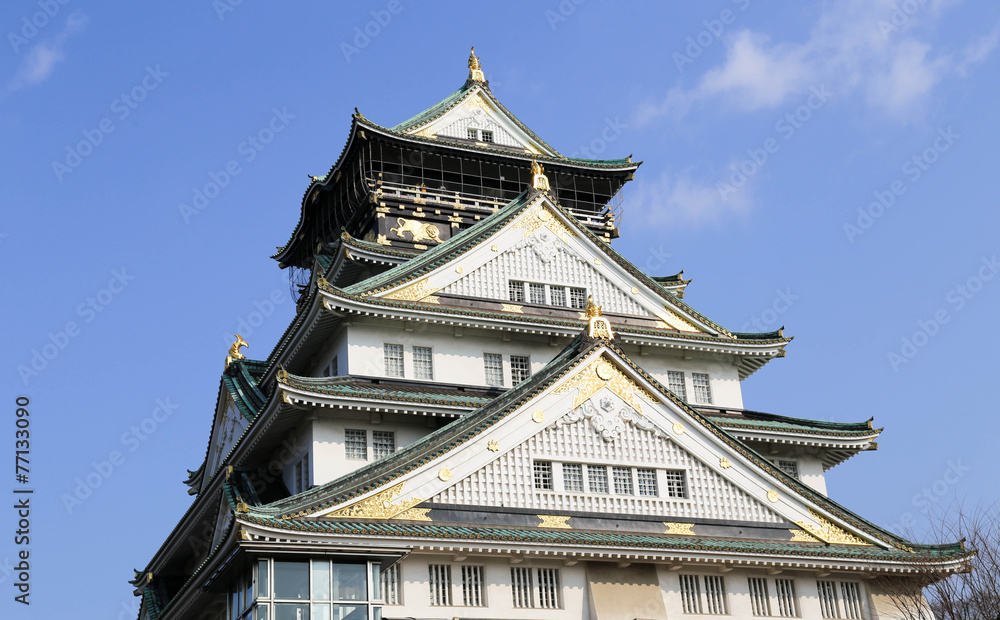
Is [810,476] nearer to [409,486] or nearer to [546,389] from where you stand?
[546,389]

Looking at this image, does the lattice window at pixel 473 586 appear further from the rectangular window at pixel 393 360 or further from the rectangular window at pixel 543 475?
the rectangular window at pixel 393 360

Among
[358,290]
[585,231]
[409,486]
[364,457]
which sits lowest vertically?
[409,486]

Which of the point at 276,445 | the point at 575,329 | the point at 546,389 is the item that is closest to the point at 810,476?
the point at 575,329

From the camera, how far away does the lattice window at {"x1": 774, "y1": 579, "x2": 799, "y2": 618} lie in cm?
2950

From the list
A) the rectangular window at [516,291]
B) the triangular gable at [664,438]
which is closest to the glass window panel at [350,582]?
the triangular gable at [664,438]

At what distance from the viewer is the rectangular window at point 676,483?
98.0 ft

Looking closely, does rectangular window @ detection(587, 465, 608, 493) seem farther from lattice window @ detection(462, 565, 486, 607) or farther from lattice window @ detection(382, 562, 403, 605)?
lattice window @ detection(382, 562, 403, 605)

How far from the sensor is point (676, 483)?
2998 centimetres

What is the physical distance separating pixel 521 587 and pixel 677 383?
12.0 m

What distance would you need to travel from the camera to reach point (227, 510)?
30.8 meters

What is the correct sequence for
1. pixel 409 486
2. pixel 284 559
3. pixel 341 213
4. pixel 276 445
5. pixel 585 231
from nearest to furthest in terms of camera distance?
1. pixel 284 559
2. pixel 409 486
3. pixel 276 445
4. pixel 585 231
5. pixel 341 213

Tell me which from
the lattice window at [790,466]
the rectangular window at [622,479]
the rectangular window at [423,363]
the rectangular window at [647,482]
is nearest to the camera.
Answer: the rectangular window at [622,479]

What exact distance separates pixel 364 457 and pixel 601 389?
271 inches

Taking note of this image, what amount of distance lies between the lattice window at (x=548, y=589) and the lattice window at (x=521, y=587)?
0.85ft
